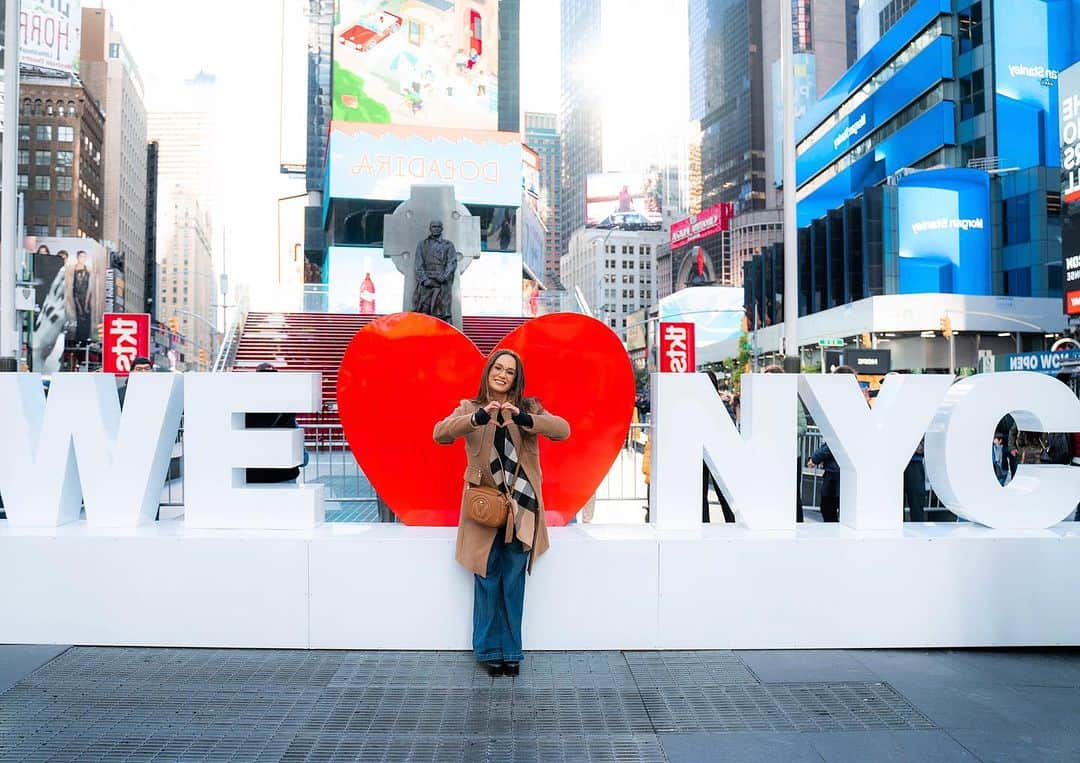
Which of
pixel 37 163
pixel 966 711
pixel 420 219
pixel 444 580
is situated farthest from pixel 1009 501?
pixel 37 163

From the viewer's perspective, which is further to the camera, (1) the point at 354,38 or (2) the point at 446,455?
(1) the point at 354,38

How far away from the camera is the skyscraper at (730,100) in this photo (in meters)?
140

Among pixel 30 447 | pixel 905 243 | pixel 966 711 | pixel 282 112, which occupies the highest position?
pixel 282 112

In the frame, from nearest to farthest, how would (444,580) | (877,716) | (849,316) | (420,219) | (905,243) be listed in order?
1. (877,716)
2. (444,580)
3. (420,219)
4. (905,243)
5. (849,316)

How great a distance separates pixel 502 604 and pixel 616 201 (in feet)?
415

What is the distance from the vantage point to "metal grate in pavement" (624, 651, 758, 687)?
446 centimetres

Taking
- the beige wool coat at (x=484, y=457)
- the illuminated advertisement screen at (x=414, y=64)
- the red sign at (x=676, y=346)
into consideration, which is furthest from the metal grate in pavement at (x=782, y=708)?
the illuminated advertisement screen at (x=414, y=64)

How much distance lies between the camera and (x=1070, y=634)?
16.7ft

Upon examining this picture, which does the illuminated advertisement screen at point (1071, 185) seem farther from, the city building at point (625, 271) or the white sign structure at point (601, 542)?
the city building at point (625, 271)

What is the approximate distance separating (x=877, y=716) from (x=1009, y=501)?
208cm

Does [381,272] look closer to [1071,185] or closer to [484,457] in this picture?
[1071,185]

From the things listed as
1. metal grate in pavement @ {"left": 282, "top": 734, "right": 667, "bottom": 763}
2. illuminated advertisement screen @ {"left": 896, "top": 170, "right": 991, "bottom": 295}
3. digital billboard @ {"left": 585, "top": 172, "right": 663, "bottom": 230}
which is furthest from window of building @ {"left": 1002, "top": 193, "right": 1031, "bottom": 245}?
digital billboard @ {"left": 585, "top": 172, "right": 663, "bottom": 230}

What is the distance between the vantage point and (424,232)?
18.6 metres

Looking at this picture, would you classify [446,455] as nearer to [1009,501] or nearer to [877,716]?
[877,716]
